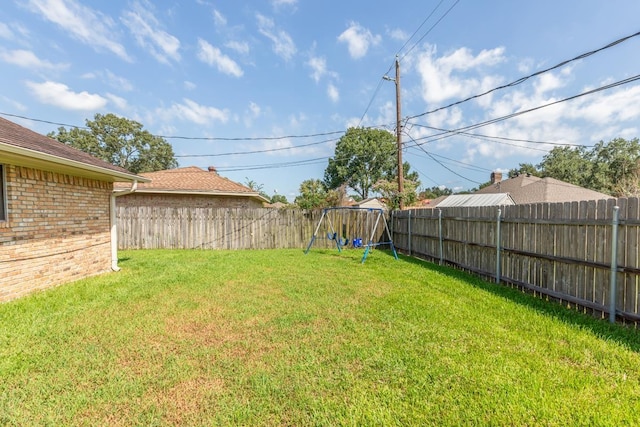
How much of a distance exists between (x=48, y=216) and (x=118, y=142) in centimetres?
3501

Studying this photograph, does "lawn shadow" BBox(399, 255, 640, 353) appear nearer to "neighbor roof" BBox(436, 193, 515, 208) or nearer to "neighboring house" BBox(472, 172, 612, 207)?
"neighbor roof" BBox(436, 193, 515, 208)

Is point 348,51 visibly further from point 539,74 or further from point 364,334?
point 364,334

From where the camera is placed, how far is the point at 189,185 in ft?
44.4

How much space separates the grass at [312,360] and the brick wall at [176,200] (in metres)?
8.63

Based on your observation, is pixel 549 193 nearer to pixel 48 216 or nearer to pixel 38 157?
pixel 38 157

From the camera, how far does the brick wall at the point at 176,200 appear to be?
→ 43.2 ft

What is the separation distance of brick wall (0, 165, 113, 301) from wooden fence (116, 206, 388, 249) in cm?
409

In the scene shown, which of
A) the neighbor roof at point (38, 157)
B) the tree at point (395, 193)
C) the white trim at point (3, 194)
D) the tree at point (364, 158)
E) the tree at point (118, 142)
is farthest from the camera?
the tree at point (364, 158)

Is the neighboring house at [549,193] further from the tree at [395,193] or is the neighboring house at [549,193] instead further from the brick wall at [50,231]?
the brick wall at [50,231]

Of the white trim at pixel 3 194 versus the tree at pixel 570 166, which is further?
the tree at pixel 570 166

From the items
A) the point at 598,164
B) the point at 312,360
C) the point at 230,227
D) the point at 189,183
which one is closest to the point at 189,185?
the point at 189,183

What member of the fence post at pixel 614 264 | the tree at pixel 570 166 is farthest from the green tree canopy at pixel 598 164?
the fence post at pixel 614 264

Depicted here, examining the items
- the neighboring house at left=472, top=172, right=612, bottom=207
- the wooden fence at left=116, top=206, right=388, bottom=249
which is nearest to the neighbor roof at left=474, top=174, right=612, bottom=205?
the neighboring house at left=472, top=172, right=612, bottom=207

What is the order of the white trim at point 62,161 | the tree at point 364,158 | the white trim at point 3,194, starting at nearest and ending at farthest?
the white trim at point 62,161, the white trim at point 3,194, the tree at point 364,158
